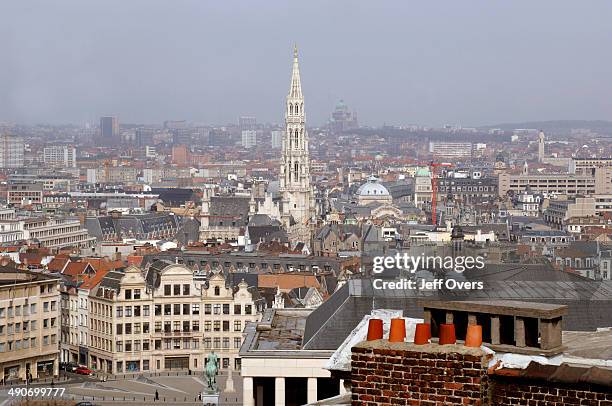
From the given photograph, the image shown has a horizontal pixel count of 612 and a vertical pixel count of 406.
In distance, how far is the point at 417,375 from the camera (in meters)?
9.86

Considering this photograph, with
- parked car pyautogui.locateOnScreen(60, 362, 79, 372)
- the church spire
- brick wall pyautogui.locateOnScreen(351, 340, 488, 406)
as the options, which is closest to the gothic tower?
the church spire

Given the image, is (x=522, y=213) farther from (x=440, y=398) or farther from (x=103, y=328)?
(x=440, y=398)

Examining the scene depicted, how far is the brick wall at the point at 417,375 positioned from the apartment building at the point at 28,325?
178ft

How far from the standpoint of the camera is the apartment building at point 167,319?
69.1m

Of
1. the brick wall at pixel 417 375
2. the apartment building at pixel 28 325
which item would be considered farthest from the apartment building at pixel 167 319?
the brick wall at pixel 417 375

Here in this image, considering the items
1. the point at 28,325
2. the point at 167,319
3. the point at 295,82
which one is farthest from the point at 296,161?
the point at 28,325

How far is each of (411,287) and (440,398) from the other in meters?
22.3

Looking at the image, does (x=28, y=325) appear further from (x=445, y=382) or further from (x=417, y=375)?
(x=445, y=382)

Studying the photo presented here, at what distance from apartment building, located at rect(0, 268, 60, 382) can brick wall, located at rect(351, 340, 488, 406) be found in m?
54.1

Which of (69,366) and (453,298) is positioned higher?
(453,298)

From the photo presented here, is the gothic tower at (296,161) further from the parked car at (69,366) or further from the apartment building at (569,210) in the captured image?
the parked car at (69,366)

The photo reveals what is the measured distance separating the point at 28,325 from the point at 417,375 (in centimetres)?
5649

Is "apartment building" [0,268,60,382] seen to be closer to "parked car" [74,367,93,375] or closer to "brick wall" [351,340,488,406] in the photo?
"parked car" [74,367,93,375]

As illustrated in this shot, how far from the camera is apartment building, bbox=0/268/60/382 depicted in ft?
208
